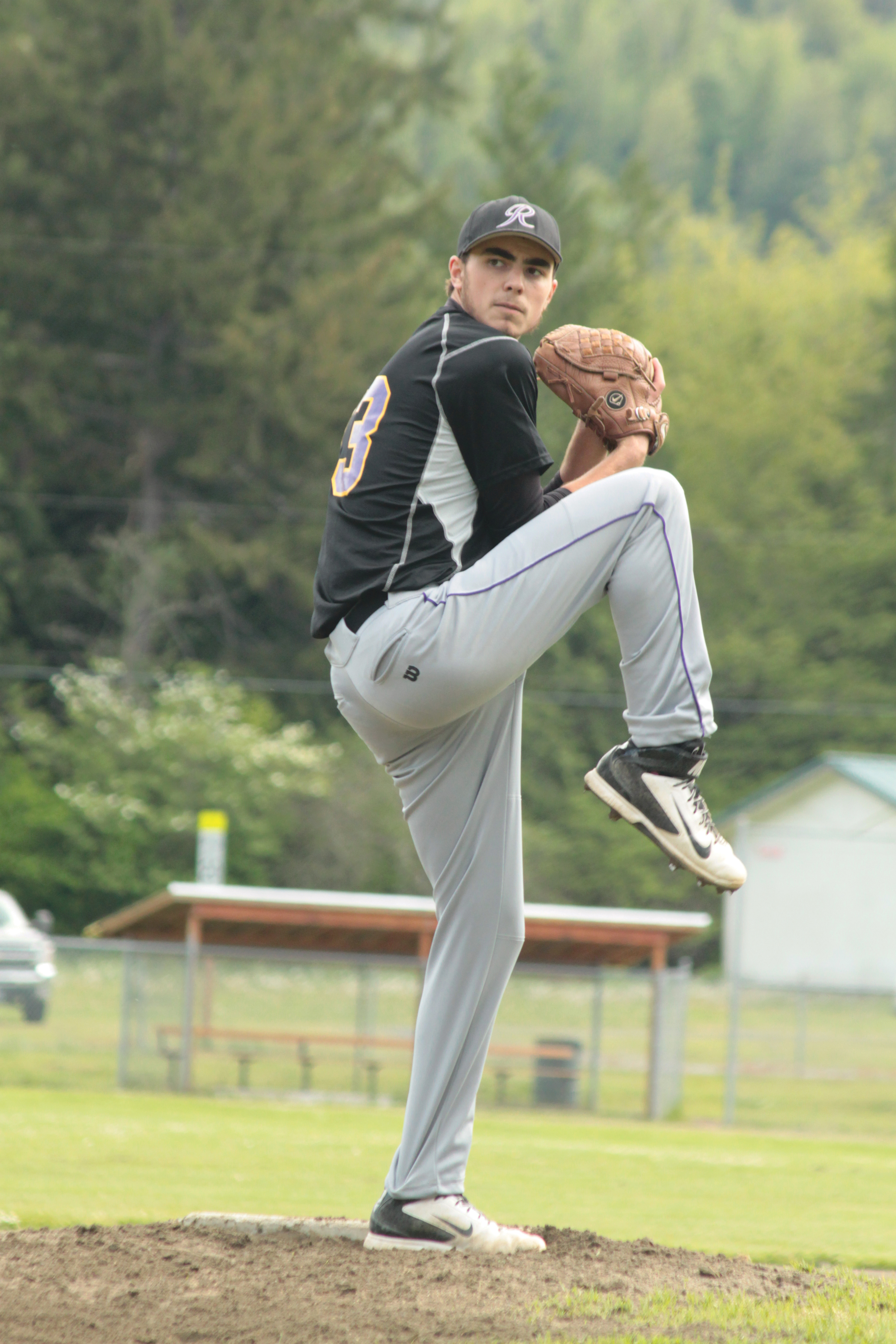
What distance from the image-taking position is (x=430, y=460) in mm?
4230

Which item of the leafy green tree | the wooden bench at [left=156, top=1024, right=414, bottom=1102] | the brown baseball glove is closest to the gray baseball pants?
the brown baseball glove

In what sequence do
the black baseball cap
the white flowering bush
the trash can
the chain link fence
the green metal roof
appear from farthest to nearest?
1. the white flowering bush
2. the green metal roof
3. the trash can
4. the chain link fence
5. the black baseball cap

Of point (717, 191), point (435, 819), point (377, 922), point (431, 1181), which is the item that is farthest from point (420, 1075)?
point (717, 191)

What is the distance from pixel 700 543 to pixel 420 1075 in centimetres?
4473

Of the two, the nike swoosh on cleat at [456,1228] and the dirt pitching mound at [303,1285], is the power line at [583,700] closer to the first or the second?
the dirt pitching mound at [303,1285]

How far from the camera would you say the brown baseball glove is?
14.7ft

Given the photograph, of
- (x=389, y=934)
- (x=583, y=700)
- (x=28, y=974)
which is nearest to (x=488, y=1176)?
(x=389, y=934)

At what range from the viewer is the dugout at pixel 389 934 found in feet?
58.7

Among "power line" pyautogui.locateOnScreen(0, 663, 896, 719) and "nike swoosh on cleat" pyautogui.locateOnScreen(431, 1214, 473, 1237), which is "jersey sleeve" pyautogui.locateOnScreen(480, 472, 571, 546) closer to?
"nike swoosh on cleat" pyautogui.locateOnScreen(431, 1214, 473, 1237)

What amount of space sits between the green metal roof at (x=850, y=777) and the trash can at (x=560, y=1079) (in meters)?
16.6

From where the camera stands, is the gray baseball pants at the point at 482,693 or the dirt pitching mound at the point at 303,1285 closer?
the dirt pitching mound at the point at 303,1285

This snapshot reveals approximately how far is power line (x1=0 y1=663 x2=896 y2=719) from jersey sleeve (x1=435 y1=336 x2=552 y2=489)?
115 feet

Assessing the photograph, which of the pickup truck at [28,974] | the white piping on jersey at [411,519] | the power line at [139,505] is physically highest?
the power line at [139,505]

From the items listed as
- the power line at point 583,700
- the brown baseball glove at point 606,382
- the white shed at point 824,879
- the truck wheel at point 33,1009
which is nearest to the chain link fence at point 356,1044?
the truck wheel at point 33,1009
